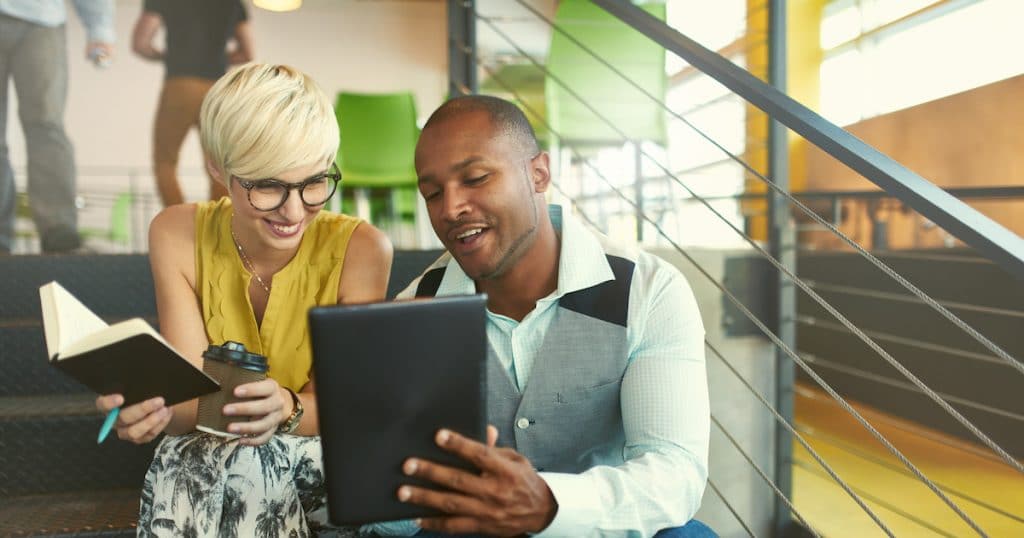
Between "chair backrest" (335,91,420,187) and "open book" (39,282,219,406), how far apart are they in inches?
97.9

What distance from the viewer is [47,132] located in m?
2.42

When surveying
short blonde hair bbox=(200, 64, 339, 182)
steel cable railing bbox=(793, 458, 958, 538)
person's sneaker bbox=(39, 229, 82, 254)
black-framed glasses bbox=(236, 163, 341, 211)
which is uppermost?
short blonde hair bbox=(200, 64, 339, 182)

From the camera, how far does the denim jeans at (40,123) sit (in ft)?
7.74

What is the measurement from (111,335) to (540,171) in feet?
2.26

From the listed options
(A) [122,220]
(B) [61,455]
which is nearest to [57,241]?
(B) [61,455]

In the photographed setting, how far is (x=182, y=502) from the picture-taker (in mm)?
1088

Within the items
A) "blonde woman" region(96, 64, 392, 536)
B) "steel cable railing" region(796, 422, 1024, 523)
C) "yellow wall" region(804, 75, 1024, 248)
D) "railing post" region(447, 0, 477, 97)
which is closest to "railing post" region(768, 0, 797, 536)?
"steel cable railing" region(796, 422, 1024, 523)

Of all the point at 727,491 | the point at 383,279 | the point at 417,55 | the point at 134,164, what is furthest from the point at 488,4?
the point at 383,279

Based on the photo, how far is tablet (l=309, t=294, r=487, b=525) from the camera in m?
0.76

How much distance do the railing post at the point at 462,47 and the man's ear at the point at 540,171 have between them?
106cm

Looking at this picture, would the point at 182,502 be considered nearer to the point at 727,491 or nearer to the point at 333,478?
the point at 333,478

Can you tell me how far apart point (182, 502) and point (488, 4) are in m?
6.25

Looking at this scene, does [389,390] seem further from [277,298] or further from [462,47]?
[462,47]

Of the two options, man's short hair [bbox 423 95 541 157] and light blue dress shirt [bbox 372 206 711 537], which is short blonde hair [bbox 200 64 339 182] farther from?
light blue dress shirt [bbox 372 206 711 537]
